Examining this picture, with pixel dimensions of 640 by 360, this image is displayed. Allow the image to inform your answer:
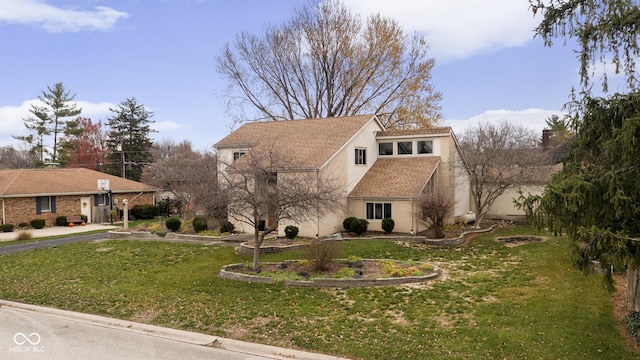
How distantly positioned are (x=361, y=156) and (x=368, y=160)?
766 mm

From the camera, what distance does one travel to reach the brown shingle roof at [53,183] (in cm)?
3275

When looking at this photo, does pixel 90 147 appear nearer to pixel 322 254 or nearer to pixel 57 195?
pixel 57 195

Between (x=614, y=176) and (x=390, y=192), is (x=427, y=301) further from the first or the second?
(x=390, y=192)

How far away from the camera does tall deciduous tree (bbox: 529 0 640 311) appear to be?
7785mm

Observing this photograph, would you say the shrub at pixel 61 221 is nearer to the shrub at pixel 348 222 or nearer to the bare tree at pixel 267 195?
the shrub at pixel 348 222

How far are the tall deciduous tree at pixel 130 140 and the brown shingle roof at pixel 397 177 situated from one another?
123 ft

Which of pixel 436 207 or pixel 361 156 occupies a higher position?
pixel 361 156

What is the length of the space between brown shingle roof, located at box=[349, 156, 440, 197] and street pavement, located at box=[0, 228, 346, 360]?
16144 millimetres

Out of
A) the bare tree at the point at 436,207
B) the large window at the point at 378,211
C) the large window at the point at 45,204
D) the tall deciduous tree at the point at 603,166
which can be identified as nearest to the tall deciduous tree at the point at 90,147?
the large window at the point at 45,204

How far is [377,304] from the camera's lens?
11.9 meters

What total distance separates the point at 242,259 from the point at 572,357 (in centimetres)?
1294

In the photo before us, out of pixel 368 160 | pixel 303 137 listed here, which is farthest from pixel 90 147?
pixel 368 160

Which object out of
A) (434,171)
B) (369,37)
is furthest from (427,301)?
(369,37)

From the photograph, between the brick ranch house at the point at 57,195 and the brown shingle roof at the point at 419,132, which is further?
the brick ranch house at the point at 57,195
